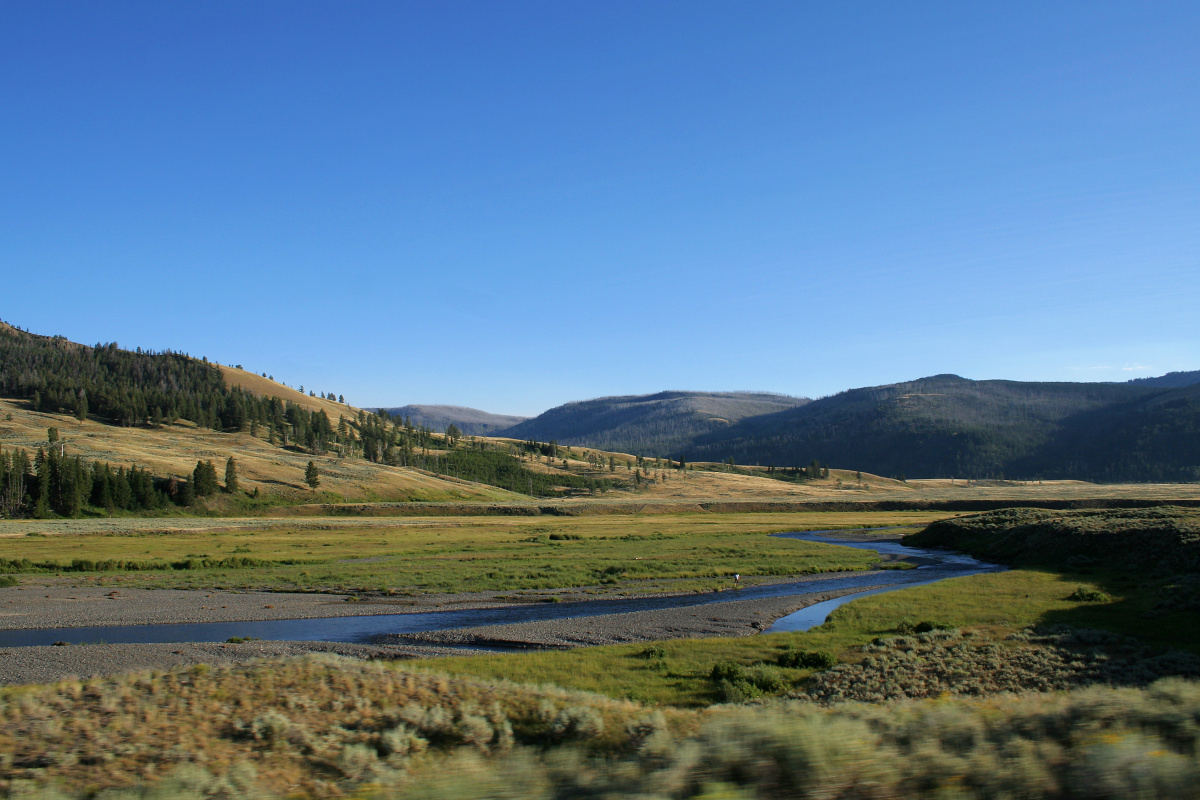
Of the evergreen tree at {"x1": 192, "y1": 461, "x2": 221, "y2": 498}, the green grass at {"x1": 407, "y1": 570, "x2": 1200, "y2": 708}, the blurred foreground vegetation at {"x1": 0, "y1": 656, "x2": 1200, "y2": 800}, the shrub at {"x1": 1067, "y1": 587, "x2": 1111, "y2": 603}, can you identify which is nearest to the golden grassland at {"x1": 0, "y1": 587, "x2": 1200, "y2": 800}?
the blurred foreground vegetation at {"x1": 0, "y1": 656, "x2": 1200, "y2": 800}

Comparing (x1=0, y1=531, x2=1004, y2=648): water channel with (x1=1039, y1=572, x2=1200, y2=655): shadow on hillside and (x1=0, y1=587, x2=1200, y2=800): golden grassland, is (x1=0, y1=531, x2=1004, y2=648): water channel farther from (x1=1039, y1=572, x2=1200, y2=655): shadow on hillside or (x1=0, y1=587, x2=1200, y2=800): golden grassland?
(x1=0, y1=587, x2=1200, y2=800): golden grassland

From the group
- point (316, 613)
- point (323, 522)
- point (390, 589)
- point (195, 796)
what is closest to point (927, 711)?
point (195, 796)

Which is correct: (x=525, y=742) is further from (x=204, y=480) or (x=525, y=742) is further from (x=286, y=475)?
(x=286, y=475)

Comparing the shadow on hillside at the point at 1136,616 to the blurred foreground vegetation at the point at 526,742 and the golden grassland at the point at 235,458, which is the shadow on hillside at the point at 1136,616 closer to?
the blurred foreground vegetation at the point at 526,742

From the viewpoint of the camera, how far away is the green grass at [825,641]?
23.9m

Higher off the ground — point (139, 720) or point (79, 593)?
point (139, 720)

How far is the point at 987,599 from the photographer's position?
37938 millimetres

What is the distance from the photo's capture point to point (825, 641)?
96.8ft

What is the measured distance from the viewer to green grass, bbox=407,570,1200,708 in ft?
78.5

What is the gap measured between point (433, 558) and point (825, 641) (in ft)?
143

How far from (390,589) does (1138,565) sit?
49.6m

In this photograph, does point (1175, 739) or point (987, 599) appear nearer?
point (1175, 739)

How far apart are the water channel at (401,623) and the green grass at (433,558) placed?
437cm

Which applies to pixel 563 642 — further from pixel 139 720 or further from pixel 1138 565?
pixel 1138 565
